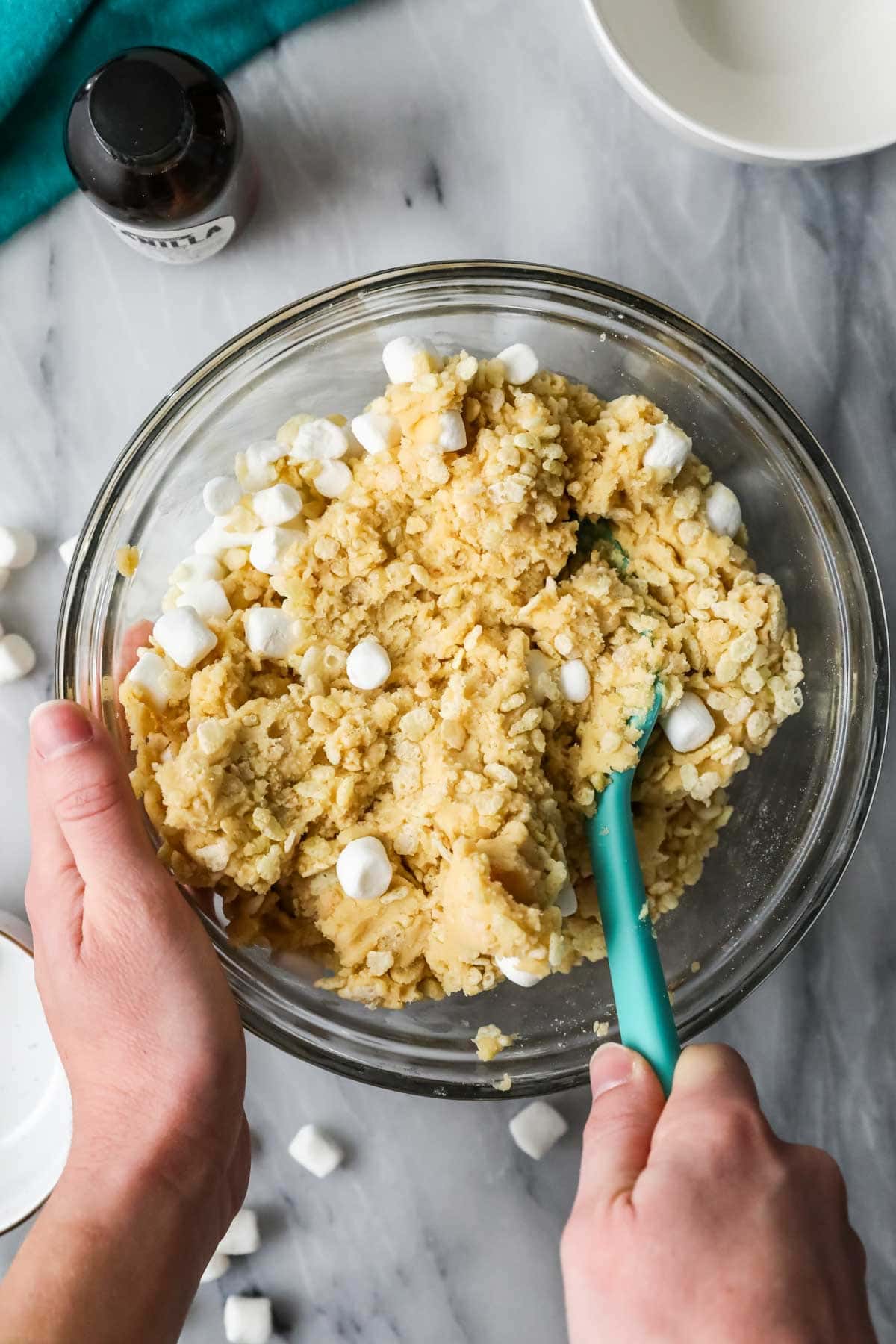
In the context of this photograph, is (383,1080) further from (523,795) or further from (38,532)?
(38,532)

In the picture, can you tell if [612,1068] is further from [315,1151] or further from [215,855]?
[315,1151]

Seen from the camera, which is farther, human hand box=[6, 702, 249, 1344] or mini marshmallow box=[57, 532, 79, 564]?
mini marshmallow box=[57, 532, 79, 564]

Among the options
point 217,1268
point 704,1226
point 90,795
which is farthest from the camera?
point 217,1268

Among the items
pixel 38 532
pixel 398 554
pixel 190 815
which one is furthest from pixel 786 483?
pixel 38 532

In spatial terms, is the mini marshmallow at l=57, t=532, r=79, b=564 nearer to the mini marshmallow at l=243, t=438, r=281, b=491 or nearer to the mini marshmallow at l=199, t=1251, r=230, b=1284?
the mini marshmallow at l=243, t=438, r=281, b=491

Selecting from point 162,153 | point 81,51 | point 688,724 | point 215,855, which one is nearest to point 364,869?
point 215,855

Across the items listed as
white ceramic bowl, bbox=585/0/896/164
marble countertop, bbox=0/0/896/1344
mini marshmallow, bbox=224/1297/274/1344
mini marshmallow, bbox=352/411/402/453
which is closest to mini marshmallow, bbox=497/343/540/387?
mini marshmallow, bbox=352/411/402/453
